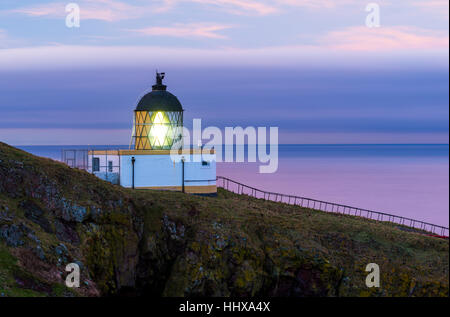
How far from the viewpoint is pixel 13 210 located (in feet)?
90.4

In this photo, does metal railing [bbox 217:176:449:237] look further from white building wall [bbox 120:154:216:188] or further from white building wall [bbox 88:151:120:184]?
white building wall [bbox 88:151:120:184]

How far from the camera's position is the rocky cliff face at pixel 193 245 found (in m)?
29.7

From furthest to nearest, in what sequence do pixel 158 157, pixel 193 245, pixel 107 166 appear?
1. pixel 107 166
2. pixel 158 157
3. pixel 193 245

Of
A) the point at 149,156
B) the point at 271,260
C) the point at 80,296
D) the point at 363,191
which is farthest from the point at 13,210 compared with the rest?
the point at 363,191

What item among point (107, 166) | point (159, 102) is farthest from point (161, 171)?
point (159, 102)

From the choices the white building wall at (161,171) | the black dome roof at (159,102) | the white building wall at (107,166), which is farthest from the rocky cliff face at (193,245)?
the black dome roof at (159,102)

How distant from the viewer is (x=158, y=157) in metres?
44.9

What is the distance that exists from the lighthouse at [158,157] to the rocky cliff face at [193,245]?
7.74 m

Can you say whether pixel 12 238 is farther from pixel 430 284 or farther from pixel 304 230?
pixel 430 284

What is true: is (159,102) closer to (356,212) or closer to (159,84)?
(159,84)

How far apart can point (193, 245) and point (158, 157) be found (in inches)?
545

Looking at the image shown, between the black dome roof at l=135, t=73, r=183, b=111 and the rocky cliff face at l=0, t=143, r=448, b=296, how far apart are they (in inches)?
498

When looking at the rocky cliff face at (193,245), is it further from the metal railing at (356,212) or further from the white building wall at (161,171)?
the metal railing at (356,212)

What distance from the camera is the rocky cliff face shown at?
1168 inches
